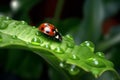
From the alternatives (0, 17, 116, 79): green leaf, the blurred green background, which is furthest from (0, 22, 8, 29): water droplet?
the blurred green background

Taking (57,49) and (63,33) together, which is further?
(63,33)

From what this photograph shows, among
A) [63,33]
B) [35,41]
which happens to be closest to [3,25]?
[35,41]

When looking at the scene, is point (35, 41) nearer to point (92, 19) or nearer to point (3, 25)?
point (3, 25)

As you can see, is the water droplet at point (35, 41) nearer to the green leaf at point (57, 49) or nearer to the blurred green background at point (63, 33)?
the green leaf at point (57, 49)

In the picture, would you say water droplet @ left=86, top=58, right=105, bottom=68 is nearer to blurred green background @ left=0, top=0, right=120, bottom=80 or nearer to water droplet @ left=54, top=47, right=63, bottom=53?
water droplet @ left=54, top=47, right=63, bottom=53

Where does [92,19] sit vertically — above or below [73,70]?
above

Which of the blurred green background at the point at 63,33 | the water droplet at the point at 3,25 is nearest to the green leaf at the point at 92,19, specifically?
the blurred green background at the point at 63,33

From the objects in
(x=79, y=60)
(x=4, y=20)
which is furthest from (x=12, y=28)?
(x=79, y=60)

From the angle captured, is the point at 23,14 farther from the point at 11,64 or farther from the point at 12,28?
the point at 12,28
